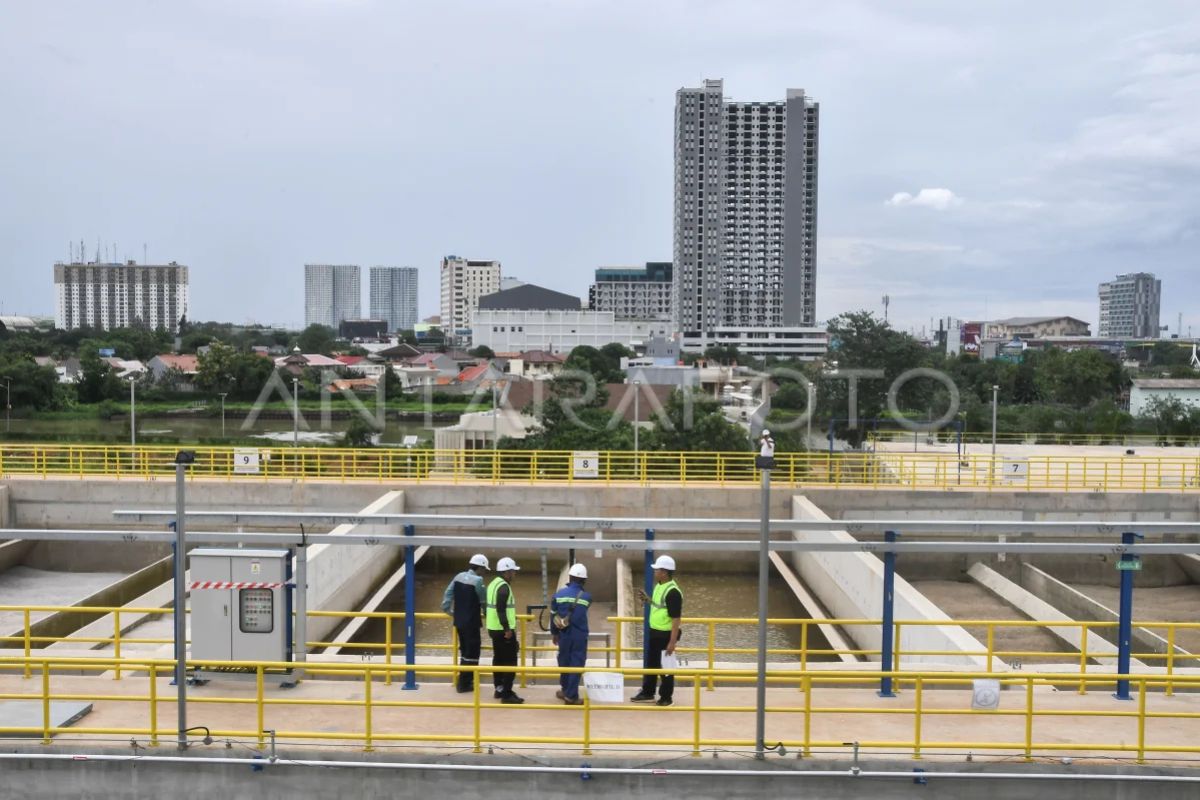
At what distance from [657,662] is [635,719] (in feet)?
2.14

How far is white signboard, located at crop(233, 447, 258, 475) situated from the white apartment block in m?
123

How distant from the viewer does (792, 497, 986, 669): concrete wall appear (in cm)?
1418

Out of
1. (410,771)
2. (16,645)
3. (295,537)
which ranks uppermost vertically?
(295,537)

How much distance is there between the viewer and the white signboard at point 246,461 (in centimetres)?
2529

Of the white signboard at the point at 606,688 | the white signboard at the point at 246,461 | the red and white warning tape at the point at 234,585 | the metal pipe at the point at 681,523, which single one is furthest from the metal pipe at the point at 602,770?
the white signboard at the point at 246,461

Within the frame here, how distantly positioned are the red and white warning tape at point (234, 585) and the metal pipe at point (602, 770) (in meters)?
1.91

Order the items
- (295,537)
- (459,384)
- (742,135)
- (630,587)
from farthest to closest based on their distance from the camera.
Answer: (742,135), (459,384), (630,587), (295,537)

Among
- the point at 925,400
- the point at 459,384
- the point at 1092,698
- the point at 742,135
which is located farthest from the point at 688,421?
the point at 742,135

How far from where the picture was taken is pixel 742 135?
164750mm

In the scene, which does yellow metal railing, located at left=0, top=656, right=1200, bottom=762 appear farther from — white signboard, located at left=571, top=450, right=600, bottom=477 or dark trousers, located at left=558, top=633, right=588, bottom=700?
white signboard, located at left=571, top=450, right=600, bottom=477

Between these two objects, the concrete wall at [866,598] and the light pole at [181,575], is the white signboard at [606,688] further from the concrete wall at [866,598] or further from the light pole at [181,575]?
the concrete wall at [866,598]

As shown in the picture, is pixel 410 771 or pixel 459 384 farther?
pixel 459 384

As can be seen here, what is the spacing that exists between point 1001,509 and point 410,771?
69.2ft

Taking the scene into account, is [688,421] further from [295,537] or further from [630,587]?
[295,537]
